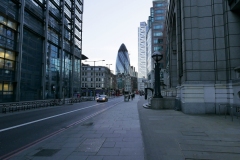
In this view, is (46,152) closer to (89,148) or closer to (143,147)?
(89,148)

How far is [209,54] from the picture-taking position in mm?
14906

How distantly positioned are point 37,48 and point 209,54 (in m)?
32.3

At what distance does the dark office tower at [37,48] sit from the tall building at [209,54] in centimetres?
2505

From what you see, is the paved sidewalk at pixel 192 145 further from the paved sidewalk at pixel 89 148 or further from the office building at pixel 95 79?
the office building at pixel 95 79

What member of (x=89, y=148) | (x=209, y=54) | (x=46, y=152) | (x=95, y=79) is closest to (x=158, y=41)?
(x=95, y=79)

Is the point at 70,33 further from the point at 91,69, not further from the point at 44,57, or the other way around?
the point at 91,69

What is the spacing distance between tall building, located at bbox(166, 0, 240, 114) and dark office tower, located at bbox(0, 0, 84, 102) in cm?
2505

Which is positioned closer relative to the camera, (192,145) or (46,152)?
(46,152)

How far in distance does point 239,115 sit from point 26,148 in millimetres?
12900

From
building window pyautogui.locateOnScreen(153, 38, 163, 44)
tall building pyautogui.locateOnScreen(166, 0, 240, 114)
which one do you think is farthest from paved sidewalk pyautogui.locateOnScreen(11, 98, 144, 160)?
building window pyautogui.locateOnScreen(153, 38, 163, 44)

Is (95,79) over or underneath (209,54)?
over

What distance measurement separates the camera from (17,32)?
29.4 metres

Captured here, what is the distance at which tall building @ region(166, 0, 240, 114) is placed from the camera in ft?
45.6

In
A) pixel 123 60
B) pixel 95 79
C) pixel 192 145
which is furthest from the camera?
pixel 123 60
